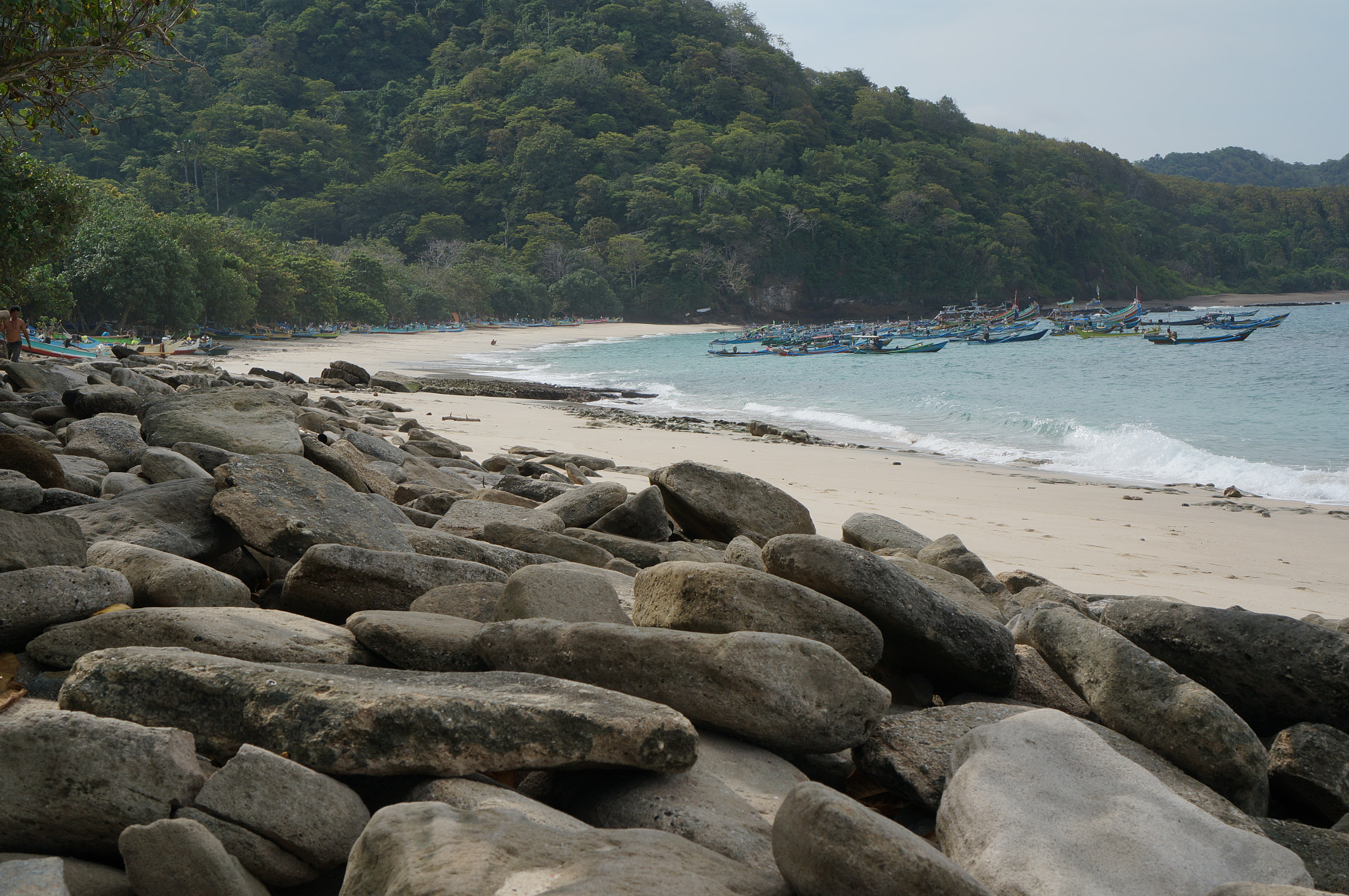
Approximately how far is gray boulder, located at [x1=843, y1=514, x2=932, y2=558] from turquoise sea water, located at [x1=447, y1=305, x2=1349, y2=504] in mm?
10114

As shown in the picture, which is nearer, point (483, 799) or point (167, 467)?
point (483, 799)

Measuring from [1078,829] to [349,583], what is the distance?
267 cm

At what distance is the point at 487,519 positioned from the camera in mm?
5465

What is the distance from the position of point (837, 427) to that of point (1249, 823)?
65.2ft

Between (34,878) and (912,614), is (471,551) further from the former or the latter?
(34,878)

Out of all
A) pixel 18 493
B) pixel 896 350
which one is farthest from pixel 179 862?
pixel 896 350

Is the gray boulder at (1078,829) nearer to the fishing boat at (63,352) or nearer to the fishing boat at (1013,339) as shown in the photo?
the fishing boat at (63,352)

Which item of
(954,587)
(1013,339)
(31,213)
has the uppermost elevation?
(31,213)

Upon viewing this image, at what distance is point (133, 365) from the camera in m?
18.7

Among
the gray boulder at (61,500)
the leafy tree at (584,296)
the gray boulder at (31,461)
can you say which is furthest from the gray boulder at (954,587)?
the leafy tree at (584,296)

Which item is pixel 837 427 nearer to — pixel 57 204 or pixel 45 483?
pixel 57 204

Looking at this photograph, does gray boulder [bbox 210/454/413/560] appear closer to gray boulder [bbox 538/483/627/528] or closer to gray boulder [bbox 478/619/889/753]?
gray boulder [bbox 478/619/889/753]

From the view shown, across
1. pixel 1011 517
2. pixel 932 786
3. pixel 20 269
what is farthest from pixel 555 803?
pixel 20 269

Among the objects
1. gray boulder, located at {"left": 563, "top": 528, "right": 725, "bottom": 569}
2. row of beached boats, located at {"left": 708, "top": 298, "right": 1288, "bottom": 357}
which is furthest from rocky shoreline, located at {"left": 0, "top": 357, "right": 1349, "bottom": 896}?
row of beached boats, located at {"left": 708, "top": 298, "right": 1288, "bottom": 357}
